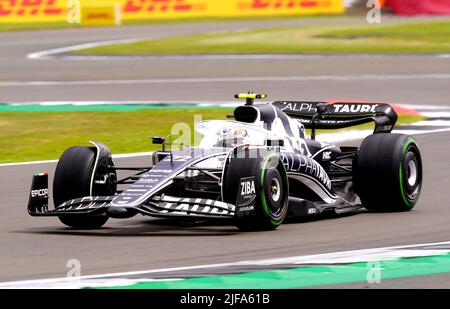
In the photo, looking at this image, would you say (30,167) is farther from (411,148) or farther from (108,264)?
(108,264)

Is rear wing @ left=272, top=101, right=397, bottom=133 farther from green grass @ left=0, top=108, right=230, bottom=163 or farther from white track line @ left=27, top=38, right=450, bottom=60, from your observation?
white track line @ left=27, top=38, right=450, bottom=60

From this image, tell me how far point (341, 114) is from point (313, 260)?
3832mm

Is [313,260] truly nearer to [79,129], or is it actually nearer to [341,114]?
[341,114]

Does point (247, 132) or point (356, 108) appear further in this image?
point (356, 108)

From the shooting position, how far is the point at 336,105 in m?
12.3

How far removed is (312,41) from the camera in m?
36.1

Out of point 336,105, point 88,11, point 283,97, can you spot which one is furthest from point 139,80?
point 88,11

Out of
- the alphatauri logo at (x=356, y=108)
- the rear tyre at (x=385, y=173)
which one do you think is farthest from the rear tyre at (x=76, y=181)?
the alphatauri logo at (x=356, y=108)

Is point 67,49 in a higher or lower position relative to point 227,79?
higher

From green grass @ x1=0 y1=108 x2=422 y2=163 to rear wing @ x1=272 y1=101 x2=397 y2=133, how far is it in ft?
13.4

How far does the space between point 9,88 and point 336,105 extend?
1458 cm

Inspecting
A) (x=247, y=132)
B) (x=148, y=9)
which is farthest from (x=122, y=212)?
(x=148, y=9)

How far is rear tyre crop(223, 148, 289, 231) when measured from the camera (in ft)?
31.7

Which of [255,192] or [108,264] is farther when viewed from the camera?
[255,192]
